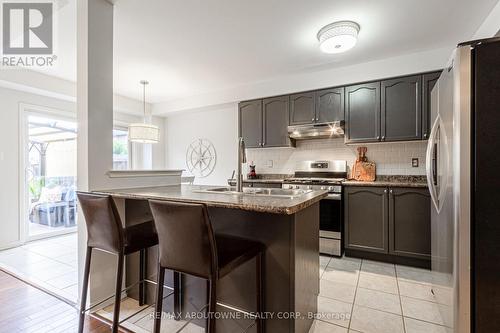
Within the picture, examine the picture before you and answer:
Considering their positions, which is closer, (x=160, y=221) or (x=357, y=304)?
(x=160, y=221)

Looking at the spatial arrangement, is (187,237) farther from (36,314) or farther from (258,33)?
(258,33)

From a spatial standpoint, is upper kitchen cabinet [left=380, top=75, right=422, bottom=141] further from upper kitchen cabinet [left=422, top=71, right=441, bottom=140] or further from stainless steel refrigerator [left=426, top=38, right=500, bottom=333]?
stainless steel refrigerator [left=426, top=38, right=500, bottom=333]

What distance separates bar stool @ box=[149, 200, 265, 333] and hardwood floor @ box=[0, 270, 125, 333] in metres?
0.99

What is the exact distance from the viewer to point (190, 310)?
1747 millimetres

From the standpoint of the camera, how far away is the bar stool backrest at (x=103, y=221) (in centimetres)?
147

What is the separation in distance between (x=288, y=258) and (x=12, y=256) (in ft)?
12.2

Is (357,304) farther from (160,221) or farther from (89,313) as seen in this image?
(89,313)

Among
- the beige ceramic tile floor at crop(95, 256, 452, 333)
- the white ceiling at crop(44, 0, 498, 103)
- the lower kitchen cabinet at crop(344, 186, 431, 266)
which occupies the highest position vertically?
the white ceiling at crop(44, 0, 498, 103)

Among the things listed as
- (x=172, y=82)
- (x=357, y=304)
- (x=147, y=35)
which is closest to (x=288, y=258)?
(x=357, y=304)

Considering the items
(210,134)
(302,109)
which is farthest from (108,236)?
(210,134)

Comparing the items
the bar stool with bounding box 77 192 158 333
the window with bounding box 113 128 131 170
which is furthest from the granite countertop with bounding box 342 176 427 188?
the window with bounding box 113 128 131 170

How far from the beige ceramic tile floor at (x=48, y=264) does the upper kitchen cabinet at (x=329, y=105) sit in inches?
134

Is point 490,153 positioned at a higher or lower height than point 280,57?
lower

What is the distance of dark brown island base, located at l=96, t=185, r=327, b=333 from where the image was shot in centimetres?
136
